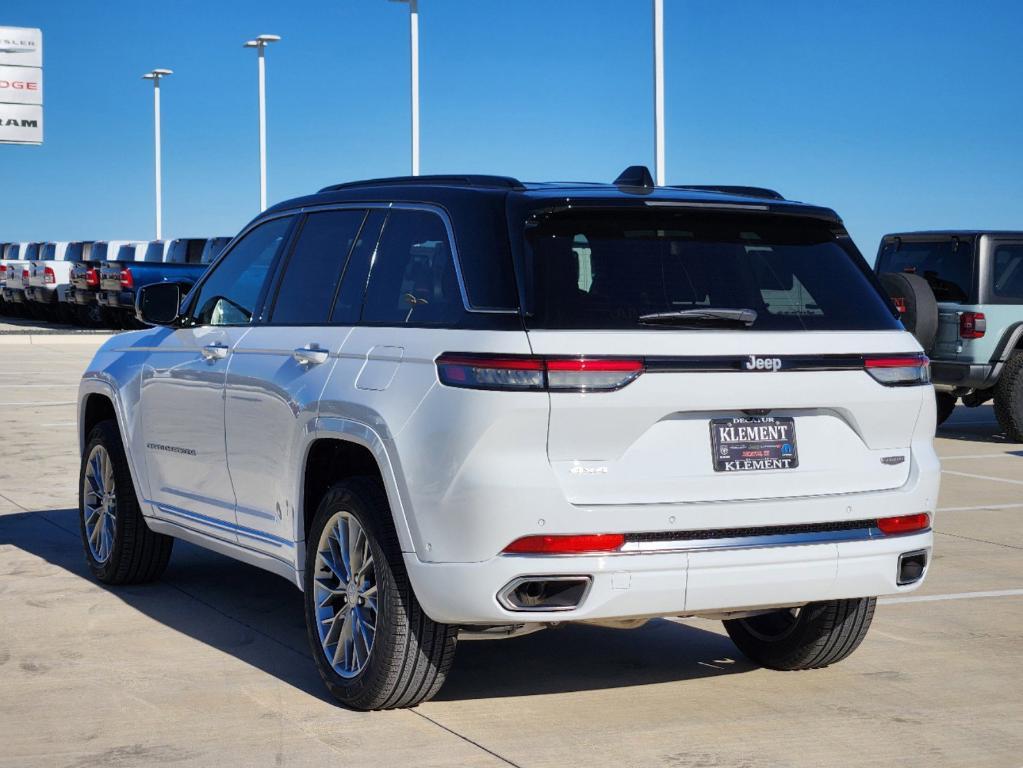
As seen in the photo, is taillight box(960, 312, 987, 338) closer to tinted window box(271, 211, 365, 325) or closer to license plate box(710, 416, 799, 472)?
tinted window box(271, 211, 365, 325)

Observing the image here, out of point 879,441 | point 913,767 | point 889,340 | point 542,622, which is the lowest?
point 913,767

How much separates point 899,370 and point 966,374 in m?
10.5

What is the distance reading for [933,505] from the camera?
559 centimetres

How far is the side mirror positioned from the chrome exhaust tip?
2902 mm

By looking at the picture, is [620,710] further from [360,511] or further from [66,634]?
[66,634]

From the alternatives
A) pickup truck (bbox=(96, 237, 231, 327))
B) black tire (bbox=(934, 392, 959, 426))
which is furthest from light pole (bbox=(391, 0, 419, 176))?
black tire (bbox=(934, 392, 959, 426))

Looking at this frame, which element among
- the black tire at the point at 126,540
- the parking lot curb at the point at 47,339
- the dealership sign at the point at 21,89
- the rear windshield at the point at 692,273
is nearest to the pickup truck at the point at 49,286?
the parking lot curb at the point at 47,339

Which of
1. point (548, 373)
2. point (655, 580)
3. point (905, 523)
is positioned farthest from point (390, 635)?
point (905, 523)

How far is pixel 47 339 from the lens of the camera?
1288 inches

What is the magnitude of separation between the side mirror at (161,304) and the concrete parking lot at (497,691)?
133cm

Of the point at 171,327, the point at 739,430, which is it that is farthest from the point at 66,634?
the point at 739,430

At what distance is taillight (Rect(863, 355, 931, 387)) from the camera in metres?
5.39

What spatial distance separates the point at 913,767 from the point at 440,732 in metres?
1.52

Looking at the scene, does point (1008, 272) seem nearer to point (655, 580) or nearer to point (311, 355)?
point (311, 355)
